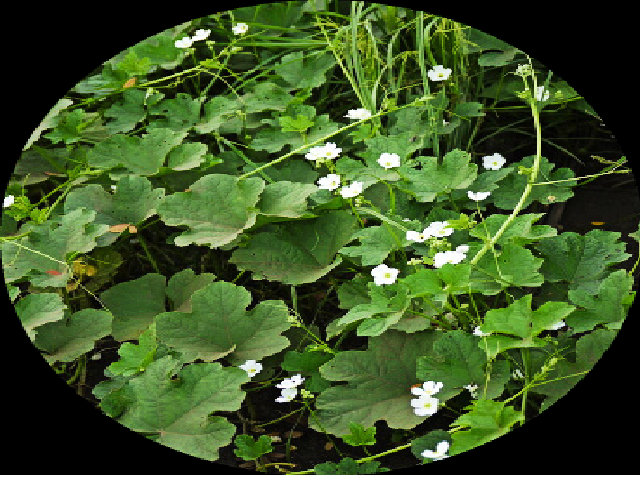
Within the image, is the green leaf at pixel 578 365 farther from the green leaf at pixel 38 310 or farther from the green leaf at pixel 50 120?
the green leaf at pixel 50 120

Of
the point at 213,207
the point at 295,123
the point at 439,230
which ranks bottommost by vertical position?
the point at 439,230

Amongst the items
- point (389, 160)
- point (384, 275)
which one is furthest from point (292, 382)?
point (389, 160)

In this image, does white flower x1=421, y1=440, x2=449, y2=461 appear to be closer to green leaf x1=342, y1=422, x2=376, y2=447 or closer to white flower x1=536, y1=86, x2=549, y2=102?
green leaf x1=342, y1=422, x2=376, y2=447

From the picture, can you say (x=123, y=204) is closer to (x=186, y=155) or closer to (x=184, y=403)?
(x=186, y=155)

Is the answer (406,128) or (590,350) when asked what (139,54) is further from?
(590,350)

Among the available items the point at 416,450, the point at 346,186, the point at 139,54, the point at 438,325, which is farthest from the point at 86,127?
the point at 416,450

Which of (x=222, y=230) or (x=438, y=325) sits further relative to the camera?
(x=222, y=230)

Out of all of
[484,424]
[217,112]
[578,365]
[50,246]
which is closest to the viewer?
[484,424]
